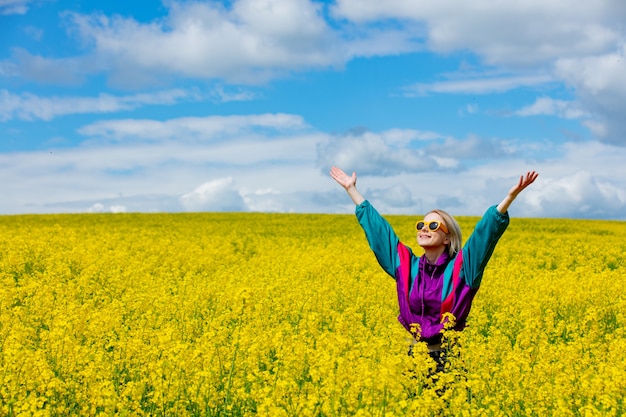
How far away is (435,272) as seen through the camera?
5.61 metres

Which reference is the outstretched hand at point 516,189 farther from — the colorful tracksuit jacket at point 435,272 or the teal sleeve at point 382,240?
the teal sleeve at point 382,240

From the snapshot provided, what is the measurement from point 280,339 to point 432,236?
1927 millimetres

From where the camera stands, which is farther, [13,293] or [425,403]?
[13,293]

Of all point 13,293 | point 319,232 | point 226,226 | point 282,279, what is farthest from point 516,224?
point 13,293

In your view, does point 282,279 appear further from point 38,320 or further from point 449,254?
point 449,254

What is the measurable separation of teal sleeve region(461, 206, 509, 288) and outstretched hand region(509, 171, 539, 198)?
0.22 m

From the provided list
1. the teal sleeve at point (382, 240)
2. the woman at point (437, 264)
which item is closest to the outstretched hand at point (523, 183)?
the woman at point (437, 264)

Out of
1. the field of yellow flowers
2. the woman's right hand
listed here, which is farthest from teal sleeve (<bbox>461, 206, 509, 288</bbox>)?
the woman's right hand

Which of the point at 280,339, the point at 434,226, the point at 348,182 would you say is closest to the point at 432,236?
the point at 434,226

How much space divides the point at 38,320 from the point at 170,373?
13.9 feet

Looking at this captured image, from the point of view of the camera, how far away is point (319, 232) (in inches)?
1053

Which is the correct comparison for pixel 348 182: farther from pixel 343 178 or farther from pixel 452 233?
pixel 452 233

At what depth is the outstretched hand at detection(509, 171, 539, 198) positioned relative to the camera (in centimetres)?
542

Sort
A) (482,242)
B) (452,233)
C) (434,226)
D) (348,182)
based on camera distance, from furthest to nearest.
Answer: (348,182) → (452,233) → (434,226) → (482,242)
